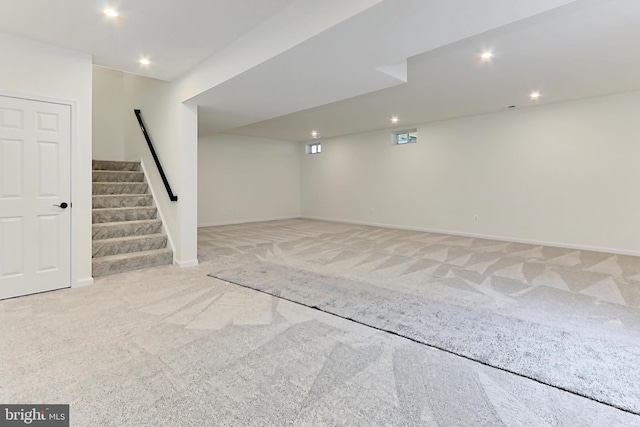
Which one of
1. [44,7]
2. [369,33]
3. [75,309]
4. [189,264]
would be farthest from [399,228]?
[44,7]

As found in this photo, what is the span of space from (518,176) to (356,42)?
5230 millimetres

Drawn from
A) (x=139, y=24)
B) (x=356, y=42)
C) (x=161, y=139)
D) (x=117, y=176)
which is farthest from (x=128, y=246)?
(x=356, y=42)

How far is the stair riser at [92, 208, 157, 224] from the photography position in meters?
4.60

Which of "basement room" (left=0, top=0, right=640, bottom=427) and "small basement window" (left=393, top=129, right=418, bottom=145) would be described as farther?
"small basement window" (left=393, top=129, right=418, bottom=145)

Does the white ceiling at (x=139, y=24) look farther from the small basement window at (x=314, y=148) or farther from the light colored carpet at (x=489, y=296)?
the small basement window at (x=314, y=148)

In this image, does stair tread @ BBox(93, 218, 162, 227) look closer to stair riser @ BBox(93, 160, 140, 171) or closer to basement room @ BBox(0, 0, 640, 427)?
basement room @ BBox(0, 0, 640, 427)

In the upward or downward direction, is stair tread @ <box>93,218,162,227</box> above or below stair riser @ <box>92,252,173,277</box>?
above

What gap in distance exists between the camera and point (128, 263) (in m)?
4.21

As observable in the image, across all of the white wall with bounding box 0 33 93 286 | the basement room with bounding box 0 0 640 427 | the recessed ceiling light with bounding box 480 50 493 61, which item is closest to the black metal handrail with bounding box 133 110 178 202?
the basement room with bounding box 0 0 640 427

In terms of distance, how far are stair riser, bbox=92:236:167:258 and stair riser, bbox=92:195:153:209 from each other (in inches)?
31.3

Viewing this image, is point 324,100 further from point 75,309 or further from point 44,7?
point 75,309

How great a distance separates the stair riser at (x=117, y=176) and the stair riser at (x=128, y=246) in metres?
1.46

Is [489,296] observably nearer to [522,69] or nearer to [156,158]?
[522,69]

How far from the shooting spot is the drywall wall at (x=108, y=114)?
6.35m
